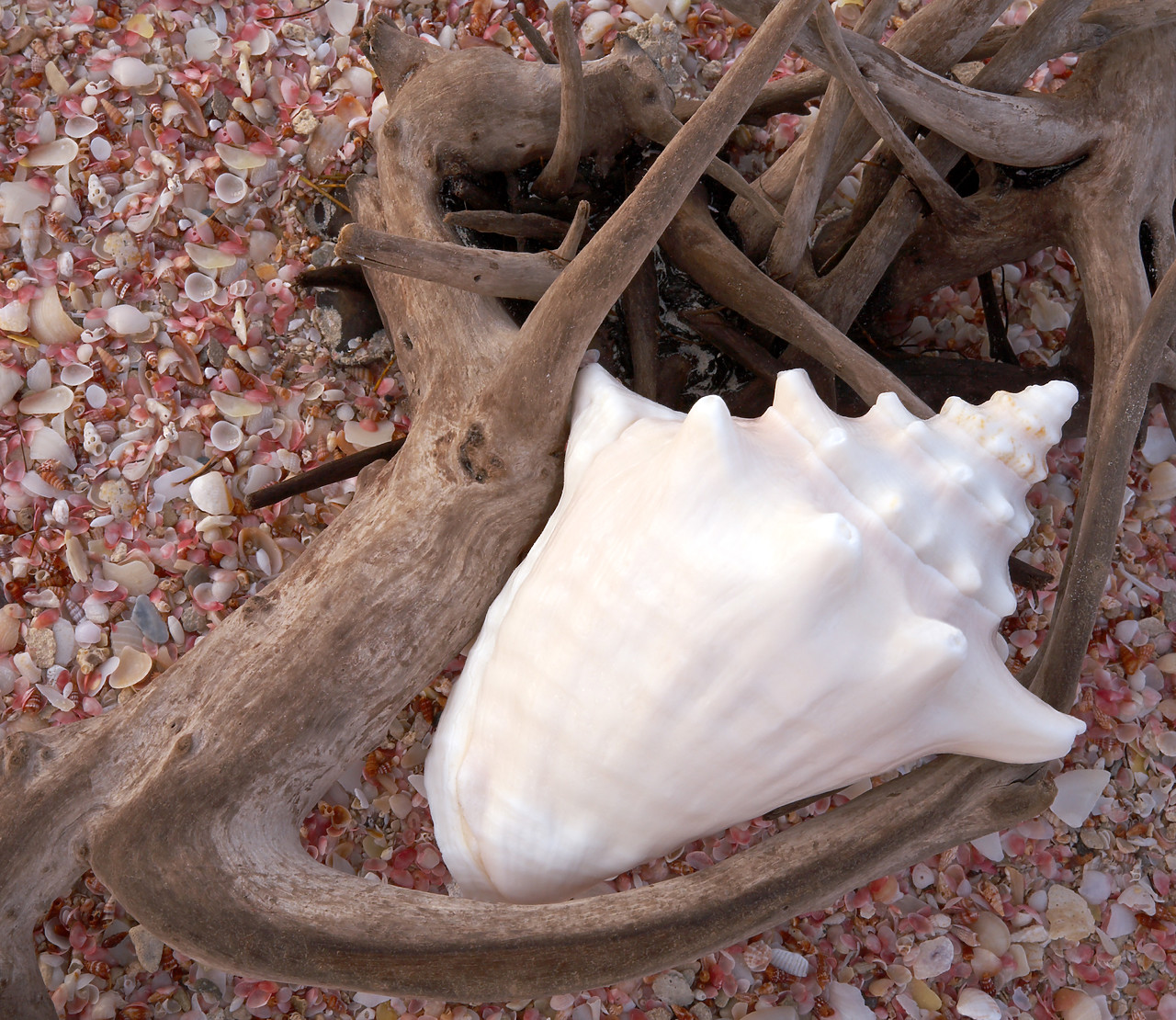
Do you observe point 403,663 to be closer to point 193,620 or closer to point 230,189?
point 193,620

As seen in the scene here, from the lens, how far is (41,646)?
1160 mm

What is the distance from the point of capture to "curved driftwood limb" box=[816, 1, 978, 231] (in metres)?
0.82

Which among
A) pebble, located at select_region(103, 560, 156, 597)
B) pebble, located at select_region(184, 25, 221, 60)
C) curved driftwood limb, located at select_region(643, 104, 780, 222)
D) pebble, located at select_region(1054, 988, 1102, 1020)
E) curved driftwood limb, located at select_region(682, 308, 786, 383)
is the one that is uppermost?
curved driftwood limb, located at select_region(643, 104, 780, 222)

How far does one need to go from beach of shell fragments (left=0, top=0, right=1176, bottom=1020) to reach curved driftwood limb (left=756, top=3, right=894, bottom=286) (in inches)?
14.0

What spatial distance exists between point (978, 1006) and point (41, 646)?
134 centimetres

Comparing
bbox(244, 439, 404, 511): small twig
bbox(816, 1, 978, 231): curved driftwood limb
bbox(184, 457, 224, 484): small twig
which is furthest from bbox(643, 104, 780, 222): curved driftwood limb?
bbox(184, 457, 224, 484): small twig

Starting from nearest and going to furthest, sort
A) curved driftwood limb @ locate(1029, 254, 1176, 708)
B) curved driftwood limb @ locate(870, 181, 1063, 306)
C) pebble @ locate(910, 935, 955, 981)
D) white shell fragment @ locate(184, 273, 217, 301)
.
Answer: curved driftwood limb @ locate(1029, 254, 1176, 708)
curved driftwood limb @ locate(870, 181, 1063, 306)
pebble @ locate(910, 935, 955, 981)
white shell fragment @ locate(184, 273, 217, 301)

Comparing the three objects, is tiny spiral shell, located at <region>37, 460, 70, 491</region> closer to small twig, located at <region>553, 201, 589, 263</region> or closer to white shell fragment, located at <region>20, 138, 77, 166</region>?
white shell fragment, located at <region>20, 138, 77, 166</region>

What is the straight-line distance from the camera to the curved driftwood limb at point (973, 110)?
874 millimetres

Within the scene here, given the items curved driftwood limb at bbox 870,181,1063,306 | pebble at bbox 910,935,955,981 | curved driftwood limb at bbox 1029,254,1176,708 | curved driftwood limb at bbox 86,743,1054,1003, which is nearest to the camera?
curved driftwood limb at bbox 86,743,1054,1003

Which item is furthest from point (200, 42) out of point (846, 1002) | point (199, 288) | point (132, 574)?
point (846, 1002)

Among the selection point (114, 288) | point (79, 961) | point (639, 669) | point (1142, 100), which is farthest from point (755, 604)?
point (114, 288)

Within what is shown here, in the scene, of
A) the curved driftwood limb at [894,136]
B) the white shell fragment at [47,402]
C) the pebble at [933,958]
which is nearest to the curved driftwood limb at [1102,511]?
the curved driftwood limb at [894,136]

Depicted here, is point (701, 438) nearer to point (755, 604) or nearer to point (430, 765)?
point (755, 604)
